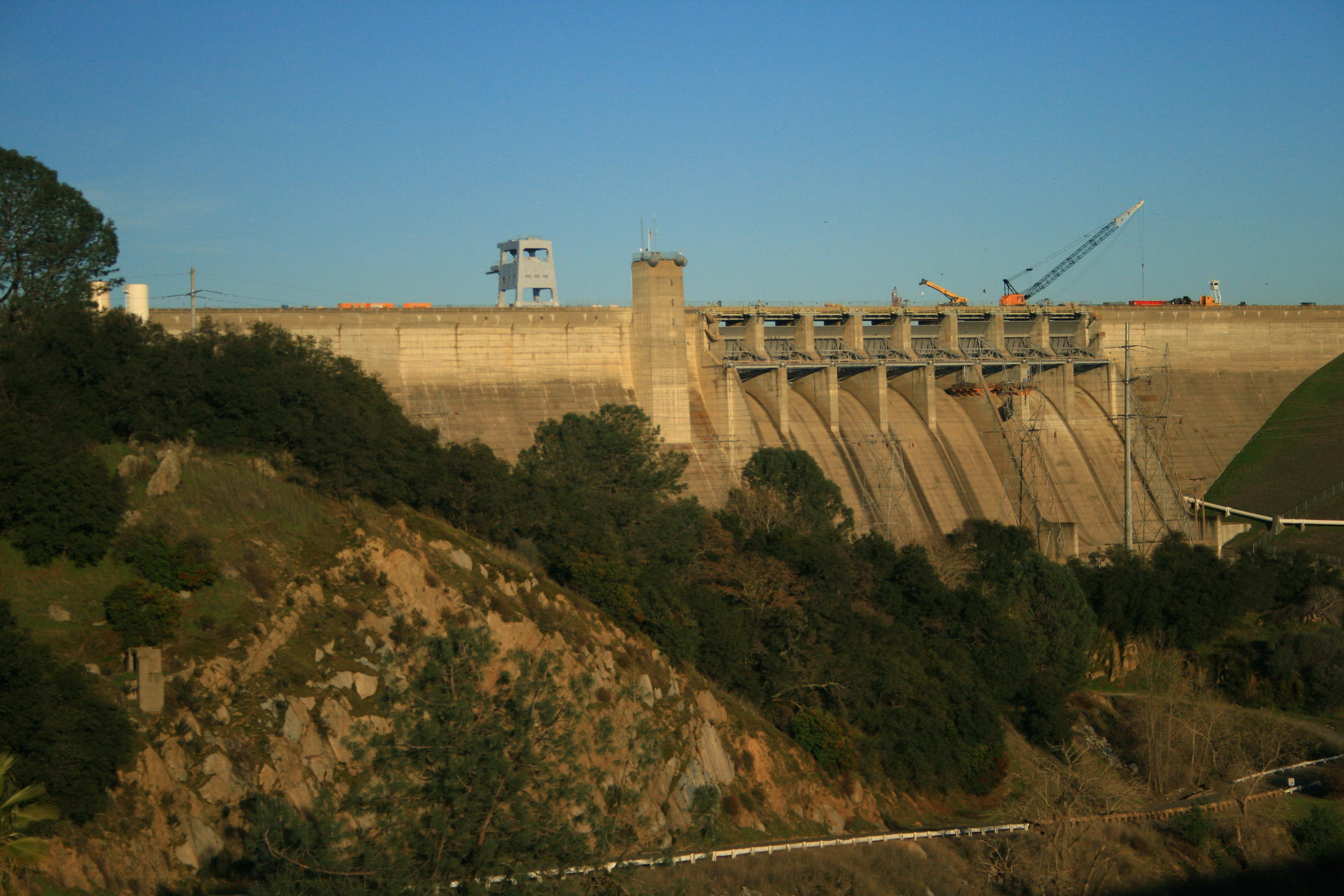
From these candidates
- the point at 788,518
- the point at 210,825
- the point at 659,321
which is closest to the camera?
the point at 210,825

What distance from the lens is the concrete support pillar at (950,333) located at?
7125 cm

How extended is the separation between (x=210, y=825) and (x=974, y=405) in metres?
52.1

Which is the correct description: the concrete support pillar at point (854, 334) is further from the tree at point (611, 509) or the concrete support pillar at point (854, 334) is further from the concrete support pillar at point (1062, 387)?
the tree at point (611, 509)

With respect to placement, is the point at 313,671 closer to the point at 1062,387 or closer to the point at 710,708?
the point at 710,708

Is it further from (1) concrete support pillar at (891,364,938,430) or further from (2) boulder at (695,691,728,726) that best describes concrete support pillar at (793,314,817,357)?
(2) boulder at (695,691,728,726)

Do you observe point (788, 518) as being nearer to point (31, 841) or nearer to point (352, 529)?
point (352, 529)

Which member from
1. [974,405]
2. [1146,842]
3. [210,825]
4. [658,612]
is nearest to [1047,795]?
[1146,842]

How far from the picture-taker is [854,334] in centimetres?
6812

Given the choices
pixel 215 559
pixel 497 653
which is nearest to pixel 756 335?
A: pixel 215 559

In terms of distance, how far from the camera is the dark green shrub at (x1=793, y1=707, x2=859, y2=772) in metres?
39.2

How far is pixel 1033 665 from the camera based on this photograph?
4909cm

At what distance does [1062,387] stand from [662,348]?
24.6 meters

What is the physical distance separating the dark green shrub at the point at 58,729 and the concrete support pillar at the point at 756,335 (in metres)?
43.3

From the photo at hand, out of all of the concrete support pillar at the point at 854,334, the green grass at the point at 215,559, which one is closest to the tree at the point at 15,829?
the green grass at the point at 215,559
